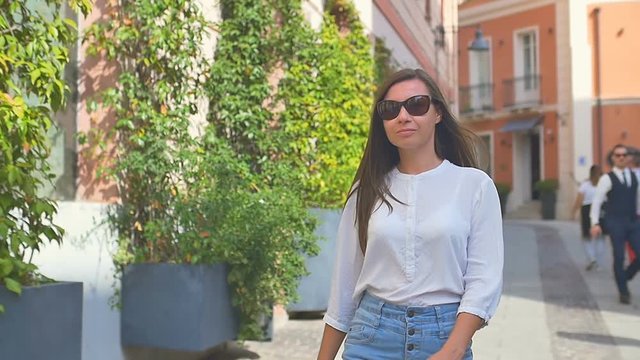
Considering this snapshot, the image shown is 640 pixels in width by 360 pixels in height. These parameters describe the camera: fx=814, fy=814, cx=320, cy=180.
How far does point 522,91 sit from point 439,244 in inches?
1151

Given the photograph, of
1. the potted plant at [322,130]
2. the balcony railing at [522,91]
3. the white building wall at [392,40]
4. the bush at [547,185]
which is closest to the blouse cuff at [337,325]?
the potted plant at [322,130]

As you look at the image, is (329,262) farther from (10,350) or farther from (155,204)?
(10,350)

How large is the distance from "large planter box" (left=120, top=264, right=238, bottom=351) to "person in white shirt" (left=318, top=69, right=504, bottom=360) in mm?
2647

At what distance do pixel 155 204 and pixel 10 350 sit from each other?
7.64ft

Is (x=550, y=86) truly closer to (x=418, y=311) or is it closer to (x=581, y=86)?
(x=581, y=86)

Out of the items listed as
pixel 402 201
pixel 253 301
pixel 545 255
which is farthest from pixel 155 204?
pixel 545 255

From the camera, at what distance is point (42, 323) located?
337 centimetres

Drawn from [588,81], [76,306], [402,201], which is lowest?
[76,306]

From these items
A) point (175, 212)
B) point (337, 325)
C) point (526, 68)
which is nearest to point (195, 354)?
point (175, 212)

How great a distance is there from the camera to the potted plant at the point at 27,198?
3236 mm

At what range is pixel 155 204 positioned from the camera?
550 centimetres

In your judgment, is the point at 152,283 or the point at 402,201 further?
the point at 152,283

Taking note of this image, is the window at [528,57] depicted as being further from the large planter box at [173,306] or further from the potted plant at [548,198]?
the large planter box at [173,306]

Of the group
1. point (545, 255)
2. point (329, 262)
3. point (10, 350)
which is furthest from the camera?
point (545, 255)
